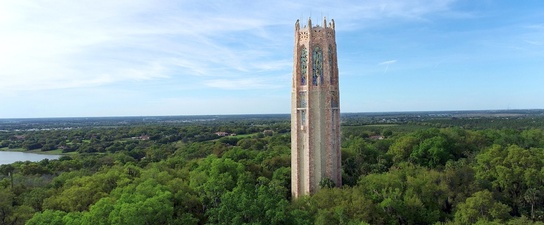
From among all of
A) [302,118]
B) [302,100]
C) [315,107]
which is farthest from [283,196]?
[302,100]

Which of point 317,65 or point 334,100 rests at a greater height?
point 317,65

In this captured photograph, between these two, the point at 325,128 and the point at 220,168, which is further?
the point at 220,168

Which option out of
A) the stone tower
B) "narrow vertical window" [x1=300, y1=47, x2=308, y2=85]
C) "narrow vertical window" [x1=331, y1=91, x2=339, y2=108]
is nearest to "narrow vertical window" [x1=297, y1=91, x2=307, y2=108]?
the stone tower

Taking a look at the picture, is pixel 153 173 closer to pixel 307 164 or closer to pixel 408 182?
pixel 307 164

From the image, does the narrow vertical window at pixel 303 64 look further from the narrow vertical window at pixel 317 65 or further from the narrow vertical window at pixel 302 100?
the narrow vertical window at pixel 302 100

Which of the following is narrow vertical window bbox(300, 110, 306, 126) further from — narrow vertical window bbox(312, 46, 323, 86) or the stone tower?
narrow vertical window bbox(312, 46, 323, 86)

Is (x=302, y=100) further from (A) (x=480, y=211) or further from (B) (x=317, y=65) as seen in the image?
(A) (x=480, y=211)

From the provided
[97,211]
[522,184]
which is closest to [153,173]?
[97,211]

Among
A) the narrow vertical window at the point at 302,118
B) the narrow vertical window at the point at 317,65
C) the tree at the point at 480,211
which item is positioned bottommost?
the tree at the point at 480,211

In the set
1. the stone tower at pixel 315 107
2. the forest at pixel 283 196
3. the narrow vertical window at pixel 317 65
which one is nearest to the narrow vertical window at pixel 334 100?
the stone tower at pixel 315 107
